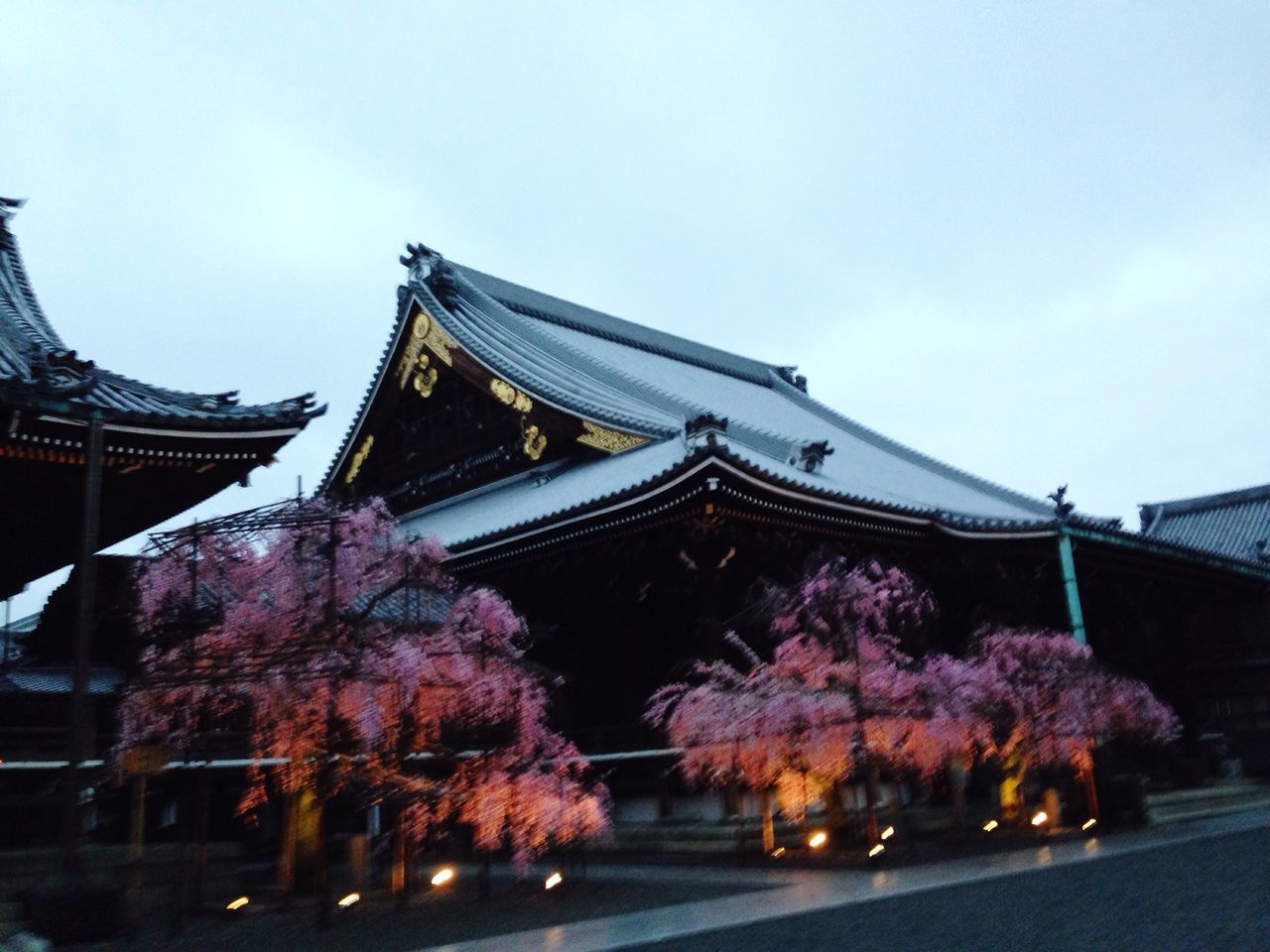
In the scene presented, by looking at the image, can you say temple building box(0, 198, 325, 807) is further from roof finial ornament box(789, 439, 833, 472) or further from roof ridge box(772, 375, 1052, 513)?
roof ridge box(772, 375, 1052, 513)

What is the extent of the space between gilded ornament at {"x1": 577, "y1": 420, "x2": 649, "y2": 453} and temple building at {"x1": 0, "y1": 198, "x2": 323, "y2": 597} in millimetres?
8755

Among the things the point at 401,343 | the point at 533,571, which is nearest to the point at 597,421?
the point at 533,571

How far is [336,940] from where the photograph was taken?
1002 centimetres

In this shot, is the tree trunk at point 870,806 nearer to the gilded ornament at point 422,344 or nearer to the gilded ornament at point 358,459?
the gilded ornament at point 422,344

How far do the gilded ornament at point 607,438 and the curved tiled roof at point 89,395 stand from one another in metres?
8.89

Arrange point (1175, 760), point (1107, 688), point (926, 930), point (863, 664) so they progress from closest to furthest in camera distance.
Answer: point (926, 930), point (863, 664), point (1107, 688), point (1175, 760)

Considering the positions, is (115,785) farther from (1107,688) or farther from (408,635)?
(1107,688)

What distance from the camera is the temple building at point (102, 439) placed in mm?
10875

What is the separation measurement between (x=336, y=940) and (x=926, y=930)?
16.8 ft

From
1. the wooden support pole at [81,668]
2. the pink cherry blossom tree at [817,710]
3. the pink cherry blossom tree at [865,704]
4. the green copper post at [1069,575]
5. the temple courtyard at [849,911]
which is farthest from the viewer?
the green copper post at [1069,575]

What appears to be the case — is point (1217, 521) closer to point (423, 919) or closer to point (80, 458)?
point (423, 919)

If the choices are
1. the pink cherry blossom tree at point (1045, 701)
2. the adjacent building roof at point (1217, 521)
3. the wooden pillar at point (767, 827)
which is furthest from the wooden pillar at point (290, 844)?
the adjacent building roof at point (1217, 521)

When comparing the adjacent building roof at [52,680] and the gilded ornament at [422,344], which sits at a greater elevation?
the gilded ornament at [422,344]

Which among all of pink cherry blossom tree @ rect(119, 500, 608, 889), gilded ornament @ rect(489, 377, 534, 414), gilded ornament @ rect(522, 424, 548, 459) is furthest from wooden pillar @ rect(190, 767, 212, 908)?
gilded ornament @ rect(489, 377, 534, 414)
